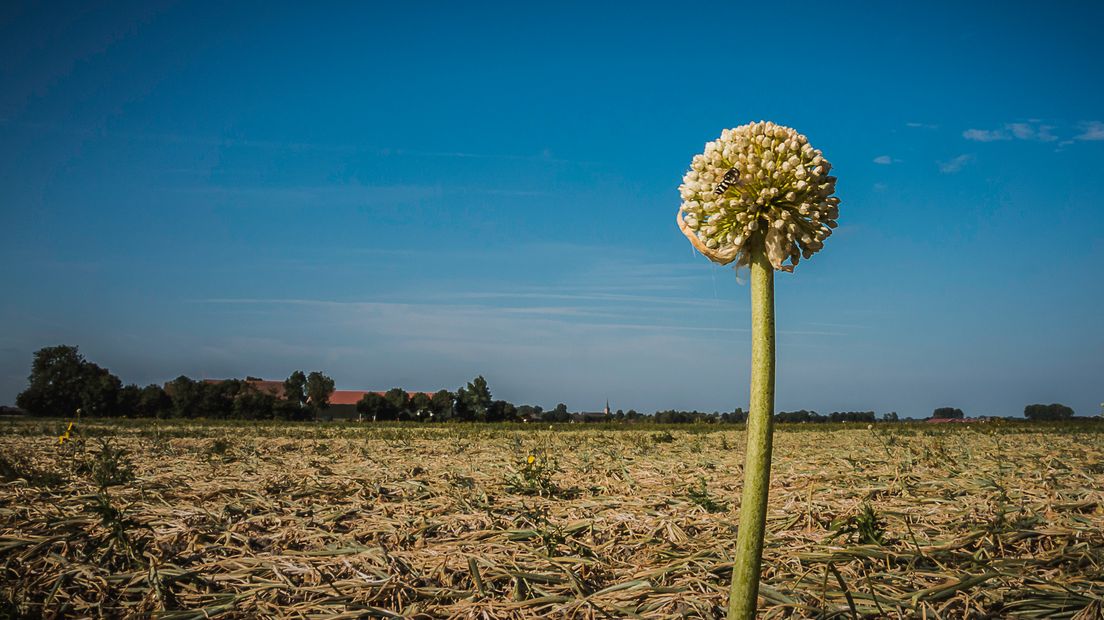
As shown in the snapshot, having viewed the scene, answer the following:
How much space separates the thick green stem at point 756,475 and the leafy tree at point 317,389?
89828mm

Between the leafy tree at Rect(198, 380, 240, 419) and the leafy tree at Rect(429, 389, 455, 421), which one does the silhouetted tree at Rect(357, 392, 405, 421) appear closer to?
the leafy tree at Rect(429, 389, 455, 421)

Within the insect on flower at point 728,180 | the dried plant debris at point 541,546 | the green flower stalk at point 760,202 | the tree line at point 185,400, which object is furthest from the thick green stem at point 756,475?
the tree line at point 185,400

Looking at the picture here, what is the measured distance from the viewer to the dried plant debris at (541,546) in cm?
400

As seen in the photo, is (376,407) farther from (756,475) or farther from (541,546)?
(756,475)

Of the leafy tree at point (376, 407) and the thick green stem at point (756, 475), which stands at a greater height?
the thick green stem at point (756, 475)

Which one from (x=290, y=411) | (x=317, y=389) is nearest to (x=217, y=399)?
(x=290, y=411)

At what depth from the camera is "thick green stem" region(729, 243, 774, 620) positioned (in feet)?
5.21

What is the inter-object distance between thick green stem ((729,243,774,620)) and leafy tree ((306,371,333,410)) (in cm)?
8983

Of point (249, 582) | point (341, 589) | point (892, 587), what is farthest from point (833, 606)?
point (249, 582)

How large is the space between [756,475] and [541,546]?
368 cm

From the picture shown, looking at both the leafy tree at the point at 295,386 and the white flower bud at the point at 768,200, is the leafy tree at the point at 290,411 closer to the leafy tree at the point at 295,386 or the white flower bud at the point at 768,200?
the leafy tree at the point at 295,386

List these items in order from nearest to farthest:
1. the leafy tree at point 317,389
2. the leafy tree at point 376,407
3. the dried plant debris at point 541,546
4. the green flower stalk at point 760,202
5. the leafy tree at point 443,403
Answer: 1. the green flower stalk at point 760,202
2. the dried plant debris at point 541,546
3. the leafy tree at point 443,403
4. the leafy tree at point 376,407
5. the leafy tree at point 317,389

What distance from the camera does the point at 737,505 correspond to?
230 inches

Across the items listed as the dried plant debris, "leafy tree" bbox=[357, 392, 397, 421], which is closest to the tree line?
"leafy tree" bbox=[357, 392, 397, 421]
